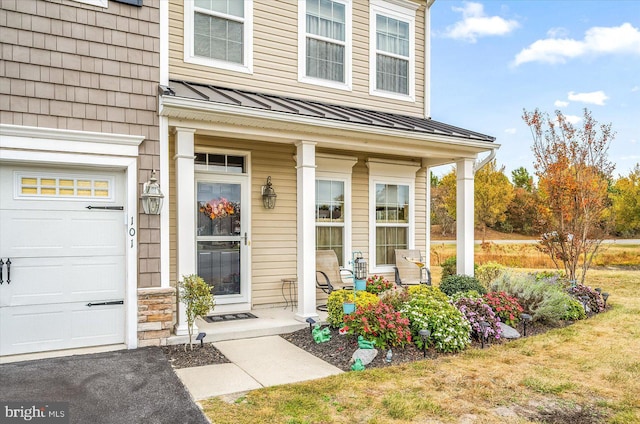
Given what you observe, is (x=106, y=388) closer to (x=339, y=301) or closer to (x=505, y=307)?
(x=339, y=301)

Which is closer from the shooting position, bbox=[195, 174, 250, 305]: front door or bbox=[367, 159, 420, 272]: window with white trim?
bbox=[195, 174, 250, 305]: front door

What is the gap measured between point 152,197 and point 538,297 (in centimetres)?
577

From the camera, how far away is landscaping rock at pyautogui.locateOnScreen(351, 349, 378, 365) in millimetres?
4674

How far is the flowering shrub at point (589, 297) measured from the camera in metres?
7.42

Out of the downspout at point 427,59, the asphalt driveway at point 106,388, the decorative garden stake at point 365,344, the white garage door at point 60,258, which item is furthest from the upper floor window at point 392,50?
the asphalt driveway at point 106,388

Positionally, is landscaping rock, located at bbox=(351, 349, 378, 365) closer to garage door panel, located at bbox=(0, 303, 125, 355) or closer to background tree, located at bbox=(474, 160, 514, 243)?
garage door panel, located at bbox=(0, 303, 125, 355)

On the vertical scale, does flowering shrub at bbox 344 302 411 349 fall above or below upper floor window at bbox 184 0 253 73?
below

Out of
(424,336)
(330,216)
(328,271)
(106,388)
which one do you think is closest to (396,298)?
(424,336)

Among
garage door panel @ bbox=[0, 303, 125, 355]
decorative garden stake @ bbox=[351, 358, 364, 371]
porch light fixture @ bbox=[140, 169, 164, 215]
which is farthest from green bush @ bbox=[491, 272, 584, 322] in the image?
garage door panel @ bbox=[0, 303, 125, 355]

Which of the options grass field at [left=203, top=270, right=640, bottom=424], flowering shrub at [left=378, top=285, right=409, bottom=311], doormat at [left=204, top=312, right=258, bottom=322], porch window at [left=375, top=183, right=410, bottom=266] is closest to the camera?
grass field at [left=203, top=270, right=640, bottom=424]

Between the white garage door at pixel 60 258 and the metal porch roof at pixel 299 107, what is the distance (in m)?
1.50

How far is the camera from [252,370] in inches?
177

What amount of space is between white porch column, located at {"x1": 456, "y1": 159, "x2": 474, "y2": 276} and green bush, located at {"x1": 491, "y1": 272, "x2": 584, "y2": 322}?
0.69m
